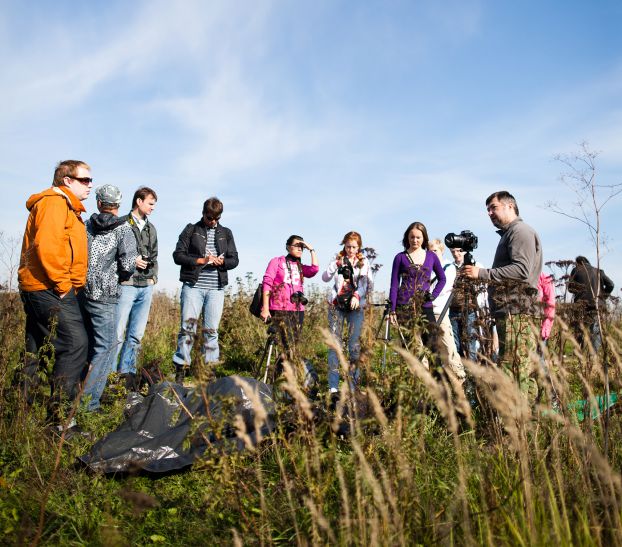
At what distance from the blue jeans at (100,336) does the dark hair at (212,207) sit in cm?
185

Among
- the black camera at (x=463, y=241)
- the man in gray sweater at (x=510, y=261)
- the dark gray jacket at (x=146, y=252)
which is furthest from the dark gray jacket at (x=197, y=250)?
the man in gray sweater at (x=510, y=261)

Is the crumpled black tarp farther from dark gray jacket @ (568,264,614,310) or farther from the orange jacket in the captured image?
dark gray jacket @ (568,264,614,310)

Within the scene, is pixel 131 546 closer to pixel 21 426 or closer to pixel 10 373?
pixel 21 426

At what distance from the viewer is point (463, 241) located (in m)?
5.07

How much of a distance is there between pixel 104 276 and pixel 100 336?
56 cm

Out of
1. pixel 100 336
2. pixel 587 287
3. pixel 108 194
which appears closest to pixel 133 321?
pixel 100 336

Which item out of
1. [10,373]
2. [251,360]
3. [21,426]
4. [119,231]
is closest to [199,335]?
[21,426]

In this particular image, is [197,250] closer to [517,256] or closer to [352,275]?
[352,275]

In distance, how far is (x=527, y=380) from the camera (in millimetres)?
3664

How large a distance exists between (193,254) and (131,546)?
14.2 ft

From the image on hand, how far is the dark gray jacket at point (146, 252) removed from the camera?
590cm

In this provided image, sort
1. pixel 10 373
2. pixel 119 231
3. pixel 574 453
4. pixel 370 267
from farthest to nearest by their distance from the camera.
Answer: pixel 370 267 < pixel 119 231 < pixel 10 373 < pixel 574 453

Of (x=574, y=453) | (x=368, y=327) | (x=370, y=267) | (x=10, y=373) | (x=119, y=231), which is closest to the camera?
(x=574, y=453)

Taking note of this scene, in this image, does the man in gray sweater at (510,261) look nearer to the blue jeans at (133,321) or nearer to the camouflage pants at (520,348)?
the camouflage pants at (520,348)
